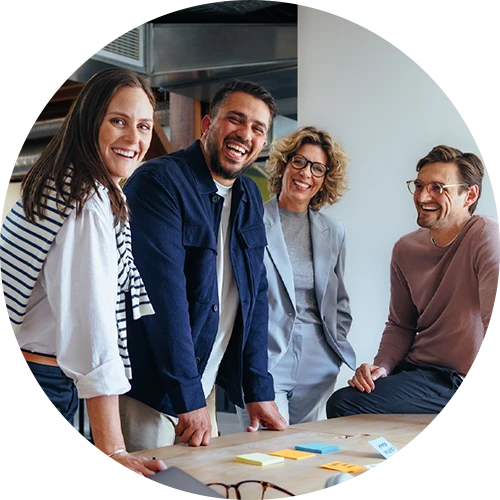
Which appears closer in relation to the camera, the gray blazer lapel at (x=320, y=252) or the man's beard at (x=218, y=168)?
the man's beard at (x=218, y=168)

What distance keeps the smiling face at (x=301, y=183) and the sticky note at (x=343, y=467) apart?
1209 millimetres

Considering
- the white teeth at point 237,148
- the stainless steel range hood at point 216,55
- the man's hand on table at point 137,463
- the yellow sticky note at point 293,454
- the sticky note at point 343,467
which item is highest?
the stainless steel range hood at point 216,55

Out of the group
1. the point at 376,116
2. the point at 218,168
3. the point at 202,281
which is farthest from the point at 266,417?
the point at 376,116

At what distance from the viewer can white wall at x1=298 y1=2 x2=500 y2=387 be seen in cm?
238

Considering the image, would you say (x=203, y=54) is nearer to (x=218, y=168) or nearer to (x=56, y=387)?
(x=218, y=168)

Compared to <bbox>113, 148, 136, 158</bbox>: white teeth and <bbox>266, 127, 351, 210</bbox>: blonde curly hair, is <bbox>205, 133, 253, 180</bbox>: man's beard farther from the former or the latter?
<bbox>266, 127, 351, 210</bbox>: blonde curly hair

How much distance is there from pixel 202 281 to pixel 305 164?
82 centimetres

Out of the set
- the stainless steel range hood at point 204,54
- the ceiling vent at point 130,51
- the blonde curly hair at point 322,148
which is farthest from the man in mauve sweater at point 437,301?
the ceiling vent at point 130,51

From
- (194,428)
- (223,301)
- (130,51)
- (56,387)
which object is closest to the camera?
(56,387)

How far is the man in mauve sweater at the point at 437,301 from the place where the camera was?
1910 millimetres

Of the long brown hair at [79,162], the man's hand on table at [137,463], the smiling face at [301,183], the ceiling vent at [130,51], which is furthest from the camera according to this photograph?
the ceiling vent at [130,51]

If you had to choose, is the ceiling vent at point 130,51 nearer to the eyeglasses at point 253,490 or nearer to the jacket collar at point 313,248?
the jacket collar at point 313,248

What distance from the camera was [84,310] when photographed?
37.3 inches

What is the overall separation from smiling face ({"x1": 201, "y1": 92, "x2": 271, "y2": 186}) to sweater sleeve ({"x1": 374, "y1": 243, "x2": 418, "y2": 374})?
2.34 feet
